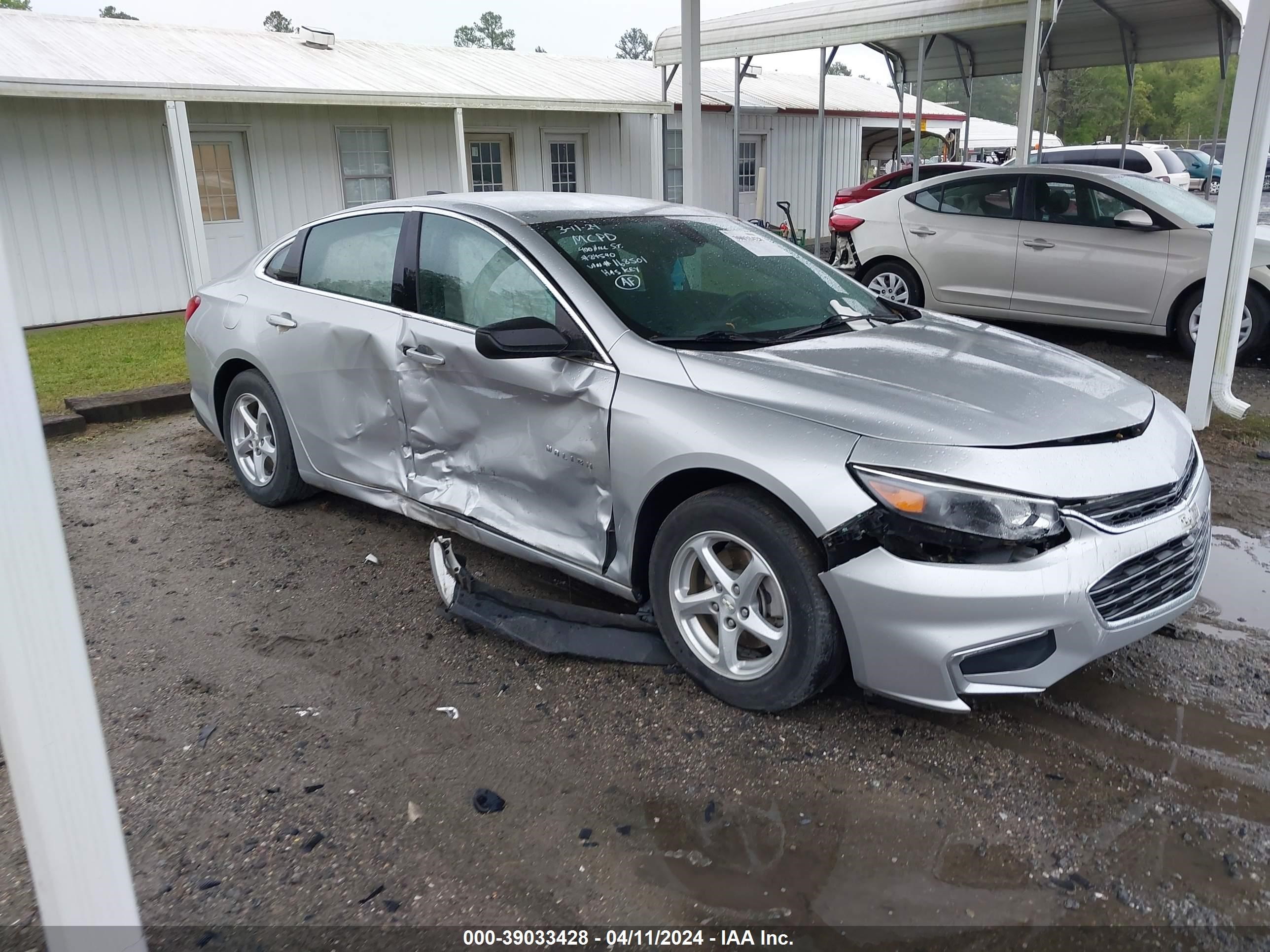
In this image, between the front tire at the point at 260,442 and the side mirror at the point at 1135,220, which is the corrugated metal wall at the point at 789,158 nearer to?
the side mirror at the point at 1135,220

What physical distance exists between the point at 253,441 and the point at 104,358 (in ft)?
18.2

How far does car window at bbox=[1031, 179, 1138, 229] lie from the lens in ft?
28.0

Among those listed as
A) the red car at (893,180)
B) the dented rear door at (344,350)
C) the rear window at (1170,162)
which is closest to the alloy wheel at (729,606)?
the dented rear door at (344,350)

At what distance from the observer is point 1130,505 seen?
3.03 meters

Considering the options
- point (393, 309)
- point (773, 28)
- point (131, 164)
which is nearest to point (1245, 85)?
point (393, 309)

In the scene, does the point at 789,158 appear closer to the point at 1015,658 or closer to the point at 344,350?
the point at 344,350

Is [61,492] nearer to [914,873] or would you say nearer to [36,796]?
[36,796]

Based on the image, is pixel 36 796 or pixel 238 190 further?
pixel 238 190

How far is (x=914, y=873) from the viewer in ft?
8.60

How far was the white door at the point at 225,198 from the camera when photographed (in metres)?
13.7

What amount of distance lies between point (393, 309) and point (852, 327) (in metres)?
1.96

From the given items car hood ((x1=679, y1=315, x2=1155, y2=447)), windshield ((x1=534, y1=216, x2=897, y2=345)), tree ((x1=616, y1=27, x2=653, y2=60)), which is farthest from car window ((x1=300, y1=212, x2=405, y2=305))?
tree ((x1=616, y1=27, x2=653, y2=60))

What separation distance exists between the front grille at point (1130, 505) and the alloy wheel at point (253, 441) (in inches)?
153

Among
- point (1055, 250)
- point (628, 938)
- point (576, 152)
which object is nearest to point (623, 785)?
point (628, 938)
